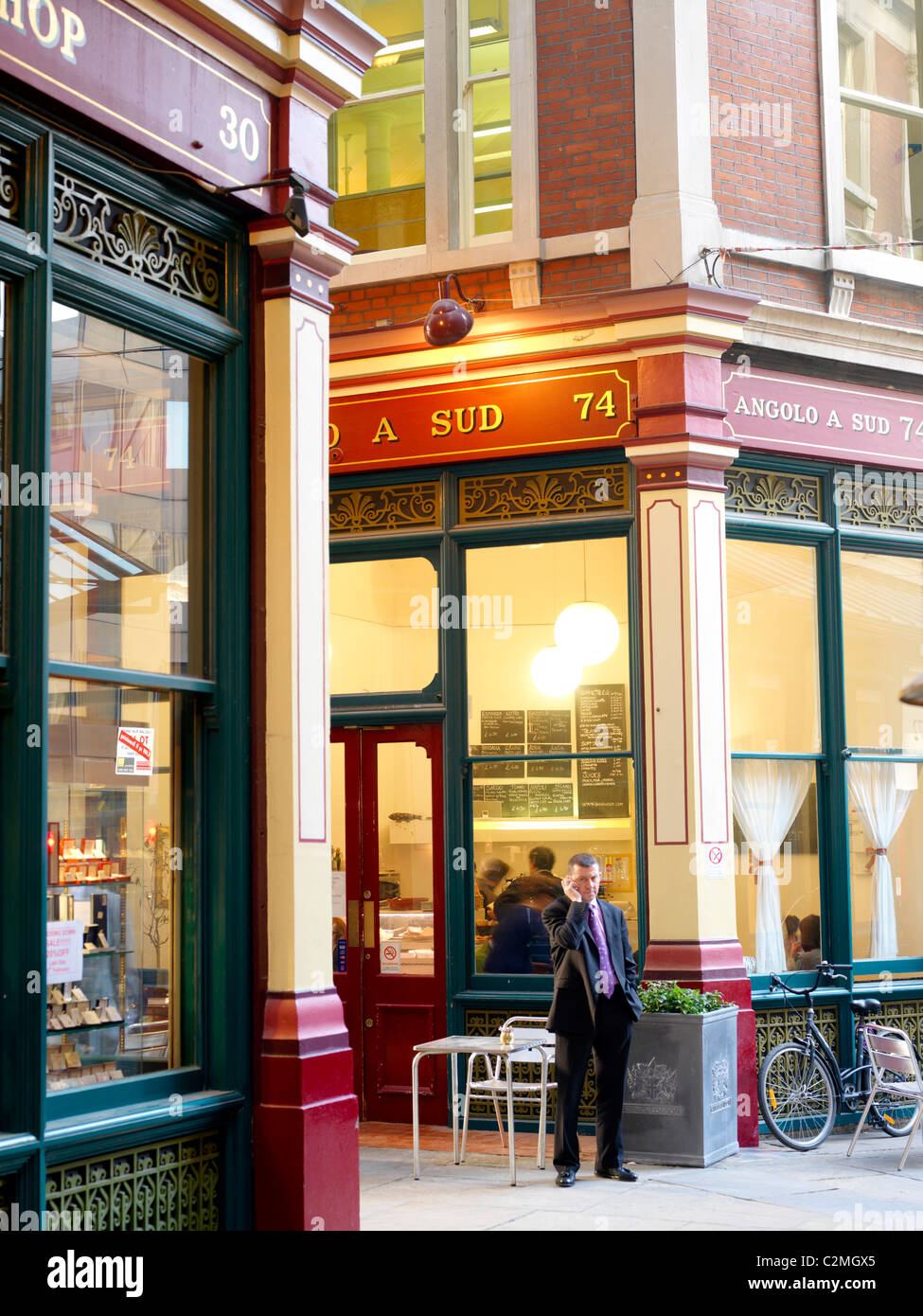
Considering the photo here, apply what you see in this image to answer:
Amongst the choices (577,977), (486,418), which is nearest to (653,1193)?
(577,977)

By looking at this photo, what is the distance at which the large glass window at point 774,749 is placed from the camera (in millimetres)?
10281

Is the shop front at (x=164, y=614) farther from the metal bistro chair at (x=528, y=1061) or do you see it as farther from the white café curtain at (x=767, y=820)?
the white café curtain at (x=767, y=820)

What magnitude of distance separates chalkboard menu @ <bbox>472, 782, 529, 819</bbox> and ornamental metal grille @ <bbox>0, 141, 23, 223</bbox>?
18.6 feet

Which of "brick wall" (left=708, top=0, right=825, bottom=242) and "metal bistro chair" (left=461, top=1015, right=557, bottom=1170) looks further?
"brick wall" (left=708, top=0, right=825, bottom=242)

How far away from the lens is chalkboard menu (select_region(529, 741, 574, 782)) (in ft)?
33.4

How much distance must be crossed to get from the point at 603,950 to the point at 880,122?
6.84 meters

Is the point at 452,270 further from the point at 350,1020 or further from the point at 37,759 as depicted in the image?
the point at 37,759

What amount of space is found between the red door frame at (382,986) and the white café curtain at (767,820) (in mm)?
2078

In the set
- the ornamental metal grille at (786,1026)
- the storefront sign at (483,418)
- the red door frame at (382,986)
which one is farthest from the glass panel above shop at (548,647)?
the ornamental metal grille at (786,1026)

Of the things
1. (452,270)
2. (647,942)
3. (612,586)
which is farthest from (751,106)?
(647,942)

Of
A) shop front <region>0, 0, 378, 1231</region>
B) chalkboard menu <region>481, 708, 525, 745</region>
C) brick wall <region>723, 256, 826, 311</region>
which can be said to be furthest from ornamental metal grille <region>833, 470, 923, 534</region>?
shop front <region>0, 0, 378, 1231</region>

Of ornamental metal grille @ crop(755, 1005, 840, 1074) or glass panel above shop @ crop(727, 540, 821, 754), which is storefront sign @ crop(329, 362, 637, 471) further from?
ornamental metal grille @ crop(755, 1005, 840, 1074)

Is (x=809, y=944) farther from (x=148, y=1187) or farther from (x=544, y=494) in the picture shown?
(x=148, y=1187)

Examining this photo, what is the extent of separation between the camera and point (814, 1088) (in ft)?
32.4
